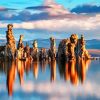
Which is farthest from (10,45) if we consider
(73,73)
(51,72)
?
(73,73)

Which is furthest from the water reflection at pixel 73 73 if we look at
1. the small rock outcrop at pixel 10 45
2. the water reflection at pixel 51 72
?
the small rock outcrop at pixel 10 45

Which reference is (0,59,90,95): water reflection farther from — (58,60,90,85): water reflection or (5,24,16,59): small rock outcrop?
(5,24,16,59): small rock outcrop

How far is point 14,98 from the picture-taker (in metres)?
42.8

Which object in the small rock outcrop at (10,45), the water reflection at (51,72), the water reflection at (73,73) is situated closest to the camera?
the water reflection at (51,72)

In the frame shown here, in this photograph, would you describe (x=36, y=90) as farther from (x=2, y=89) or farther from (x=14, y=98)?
(x=14, y=98)

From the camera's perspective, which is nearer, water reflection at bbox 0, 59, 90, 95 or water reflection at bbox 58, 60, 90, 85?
water reflection at bbox 0, 59, 90, 95

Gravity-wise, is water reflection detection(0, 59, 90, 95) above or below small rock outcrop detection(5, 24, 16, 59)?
below

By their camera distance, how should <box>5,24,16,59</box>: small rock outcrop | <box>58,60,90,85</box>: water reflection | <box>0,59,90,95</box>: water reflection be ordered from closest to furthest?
<box>0,59,90,95</box>: water reflection, <box>58,60,90,85</box>: water reflection, <box>5,24,16,59</box>: small rock outcrop

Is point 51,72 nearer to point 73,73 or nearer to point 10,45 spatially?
point 73,73

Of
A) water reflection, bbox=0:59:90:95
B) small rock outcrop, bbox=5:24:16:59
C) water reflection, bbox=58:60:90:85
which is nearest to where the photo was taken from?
water reflection, bbox=0:59:90:95

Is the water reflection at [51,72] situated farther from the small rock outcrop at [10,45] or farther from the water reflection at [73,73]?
the small rock outcrop at [10,45]

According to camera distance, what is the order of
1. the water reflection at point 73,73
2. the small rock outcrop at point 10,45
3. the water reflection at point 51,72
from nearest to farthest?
1. the water reflection at point 51,72
2. the water reflection at point 73,73
3. the small rock outcrop at point 10,45

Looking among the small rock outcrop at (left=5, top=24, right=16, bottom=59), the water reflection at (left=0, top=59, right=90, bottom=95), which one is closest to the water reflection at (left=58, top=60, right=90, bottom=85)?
the water reflection at (left=0, top=59, right=90, bottom=95)

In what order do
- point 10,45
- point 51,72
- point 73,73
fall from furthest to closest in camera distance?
point 10,45, point 51,72, point 73,73
